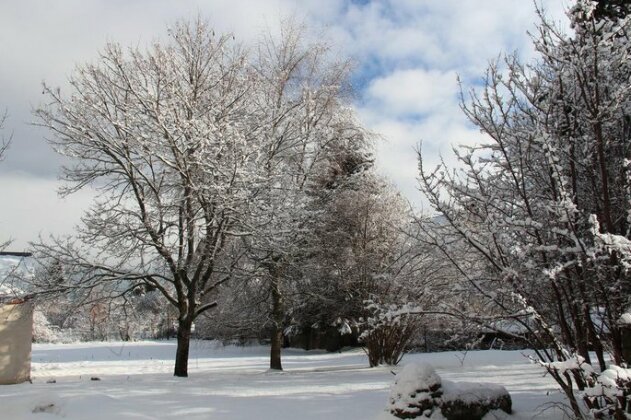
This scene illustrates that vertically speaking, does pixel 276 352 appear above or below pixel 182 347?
below

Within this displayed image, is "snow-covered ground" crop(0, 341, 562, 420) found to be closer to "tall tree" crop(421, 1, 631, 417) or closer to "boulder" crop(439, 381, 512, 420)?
"boulder" crop(439, 381, 512, 420)

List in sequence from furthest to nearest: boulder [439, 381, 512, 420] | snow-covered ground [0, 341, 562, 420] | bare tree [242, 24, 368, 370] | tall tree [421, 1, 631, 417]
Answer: bare tree [242, 24, 368, 370], snow-covered ground [0, 341, 562, 420], boulder [439, 381, 512, 420], tall tree [421, 1, 631, 417]

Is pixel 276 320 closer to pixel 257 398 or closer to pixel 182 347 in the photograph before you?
pixel 182 347

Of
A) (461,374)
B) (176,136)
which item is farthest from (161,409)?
(461,374)

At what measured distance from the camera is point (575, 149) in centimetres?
548

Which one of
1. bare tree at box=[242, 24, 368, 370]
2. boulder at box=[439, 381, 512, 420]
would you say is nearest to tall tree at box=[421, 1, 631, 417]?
boulder at box=[439, 381, 512, 420]

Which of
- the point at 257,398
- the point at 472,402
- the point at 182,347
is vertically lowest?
the point at 257,398

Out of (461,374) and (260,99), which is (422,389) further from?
(260,99)

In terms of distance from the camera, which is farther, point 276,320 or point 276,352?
point 276,352

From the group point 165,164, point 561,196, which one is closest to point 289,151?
point 165,164

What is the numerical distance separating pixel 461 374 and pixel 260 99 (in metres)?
9.38

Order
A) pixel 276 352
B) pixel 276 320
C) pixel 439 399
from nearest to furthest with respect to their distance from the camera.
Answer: pixel 439 399
pixel 276 320
pixel 276 352

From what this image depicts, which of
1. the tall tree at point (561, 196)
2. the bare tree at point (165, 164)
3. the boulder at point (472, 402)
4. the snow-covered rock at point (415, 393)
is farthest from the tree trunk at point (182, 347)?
the tall tree at point (561, 196)

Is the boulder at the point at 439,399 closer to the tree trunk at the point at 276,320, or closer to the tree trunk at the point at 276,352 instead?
the tree trunk at the point at 276,320
